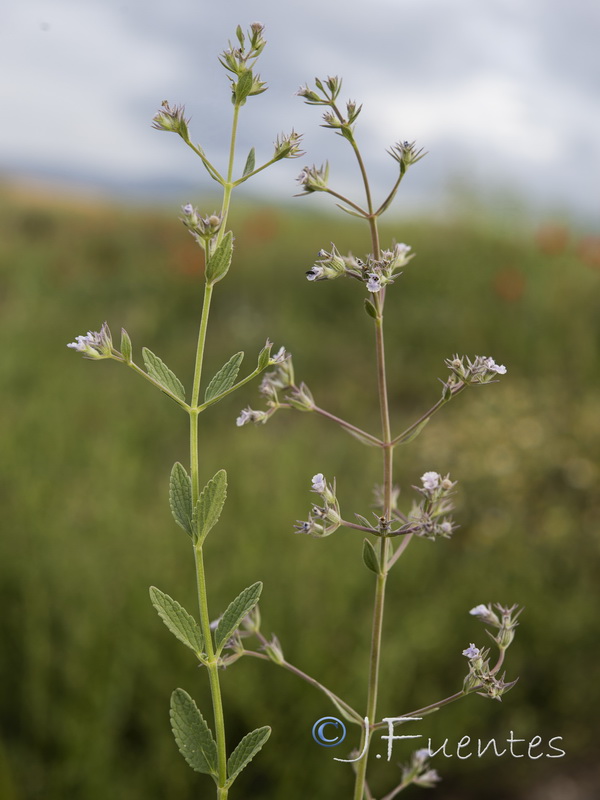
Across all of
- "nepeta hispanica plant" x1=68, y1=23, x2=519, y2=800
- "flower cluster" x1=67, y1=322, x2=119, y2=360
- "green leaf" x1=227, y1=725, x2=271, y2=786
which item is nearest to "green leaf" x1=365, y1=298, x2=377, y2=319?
"nepeta hispanica plant" x1=68, y1=23, x2=519, y2=800

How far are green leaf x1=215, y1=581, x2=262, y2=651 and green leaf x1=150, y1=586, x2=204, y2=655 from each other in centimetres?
2

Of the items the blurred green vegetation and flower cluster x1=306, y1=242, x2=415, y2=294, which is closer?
flower cluster x1=306, y1=242, x2=415, y2=294

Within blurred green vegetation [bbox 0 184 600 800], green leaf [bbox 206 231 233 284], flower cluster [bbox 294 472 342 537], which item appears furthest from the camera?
blurred green vegetation [bbox 0 184 600 800]

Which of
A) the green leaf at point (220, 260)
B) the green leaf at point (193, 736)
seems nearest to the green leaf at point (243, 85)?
the green leaf at point (220, 260)

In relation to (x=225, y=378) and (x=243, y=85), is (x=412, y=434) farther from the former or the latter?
(x=243, y=85)

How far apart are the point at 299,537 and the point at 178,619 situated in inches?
108

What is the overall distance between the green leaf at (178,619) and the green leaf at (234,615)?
→ 0.7 inches

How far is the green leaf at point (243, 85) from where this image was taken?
0.59 meters

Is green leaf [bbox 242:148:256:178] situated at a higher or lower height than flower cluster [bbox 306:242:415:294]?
higher

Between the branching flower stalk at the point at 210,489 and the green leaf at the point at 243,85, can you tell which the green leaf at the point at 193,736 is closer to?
the branching flower stalk at the point at 210,489

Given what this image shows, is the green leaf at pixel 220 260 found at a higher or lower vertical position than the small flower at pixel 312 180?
lower

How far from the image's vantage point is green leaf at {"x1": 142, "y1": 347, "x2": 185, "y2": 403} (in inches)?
24.1

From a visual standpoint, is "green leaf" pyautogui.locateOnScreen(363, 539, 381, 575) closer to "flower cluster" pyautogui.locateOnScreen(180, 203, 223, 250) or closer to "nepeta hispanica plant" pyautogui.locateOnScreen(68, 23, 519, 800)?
"nepeta hispanica plant" pyautogui.locateOnScreen(68, 23, 519, 800)

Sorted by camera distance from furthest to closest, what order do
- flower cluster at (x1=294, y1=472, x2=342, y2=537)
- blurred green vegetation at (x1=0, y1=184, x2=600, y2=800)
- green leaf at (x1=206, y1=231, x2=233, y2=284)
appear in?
blurred green vegetation at (x1=0, y1=184, x2=600, y2=800) → flower cluster at (x1=294, y1=472, x2=342, y2=537) → green leaf at (x1=206, y1=231, x2=233, y2=284)
